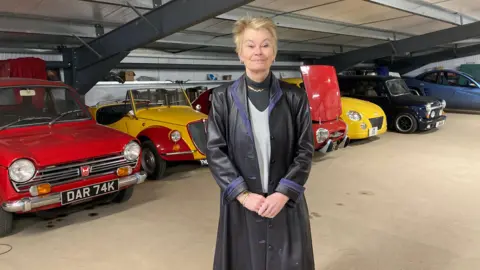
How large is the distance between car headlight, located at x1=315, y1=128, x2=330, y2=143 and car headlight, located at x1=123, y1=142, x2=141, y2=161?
2.85 metres

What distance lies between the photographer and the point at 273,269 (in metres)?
1.65

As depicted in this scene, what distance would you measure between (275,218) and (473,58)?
1724cm

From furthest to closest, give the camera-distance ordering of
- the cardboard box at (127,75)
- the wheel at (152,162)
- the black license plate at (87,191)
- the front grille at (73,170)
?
the cardboard box at (127,75)
the wheel at (152,162)
the black license plate at (87,191)
the front grille at (73,170)

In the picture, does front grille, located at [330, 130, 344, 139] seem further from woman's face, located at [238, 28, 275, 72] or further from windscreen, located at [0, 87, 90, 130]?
woman's face, located at [238, 28, 275, 72]

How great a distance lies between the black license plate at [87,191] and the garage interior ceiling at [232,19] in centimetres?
266

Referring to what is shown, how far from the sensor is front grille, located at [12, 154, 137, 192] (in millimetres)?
3281

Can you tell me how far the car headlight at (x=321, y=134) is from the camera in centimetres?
571

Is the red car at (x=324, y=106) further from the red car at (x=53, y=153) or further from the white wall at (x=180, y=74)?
the white wall at (x=180, y=74)

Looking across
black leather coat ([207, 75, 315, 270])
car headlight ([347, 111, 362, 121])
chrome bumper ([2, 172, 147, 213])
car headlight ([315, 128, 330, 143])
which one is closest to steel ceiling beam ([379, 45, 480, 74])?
car headlight ([347, 111, 362, 121])

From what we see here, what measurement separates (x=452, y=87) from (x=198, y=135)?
398 inches

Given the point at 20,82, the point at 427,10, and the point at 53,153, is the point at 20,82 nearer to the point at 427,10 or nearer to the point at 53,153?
the point at 53,153

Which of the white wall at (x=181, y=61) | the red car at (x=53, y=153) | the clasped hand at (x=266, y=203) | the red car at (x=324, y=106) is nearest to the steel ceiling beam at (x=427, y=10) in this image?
the red car at (x=324, y=106)

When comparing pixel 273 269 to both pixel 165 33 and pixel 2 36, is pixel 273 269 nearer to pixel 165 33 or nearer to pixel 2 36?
pixel 165 33

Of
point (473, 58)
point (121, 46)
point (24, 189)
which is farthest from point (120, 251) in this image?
point (473, 58)
